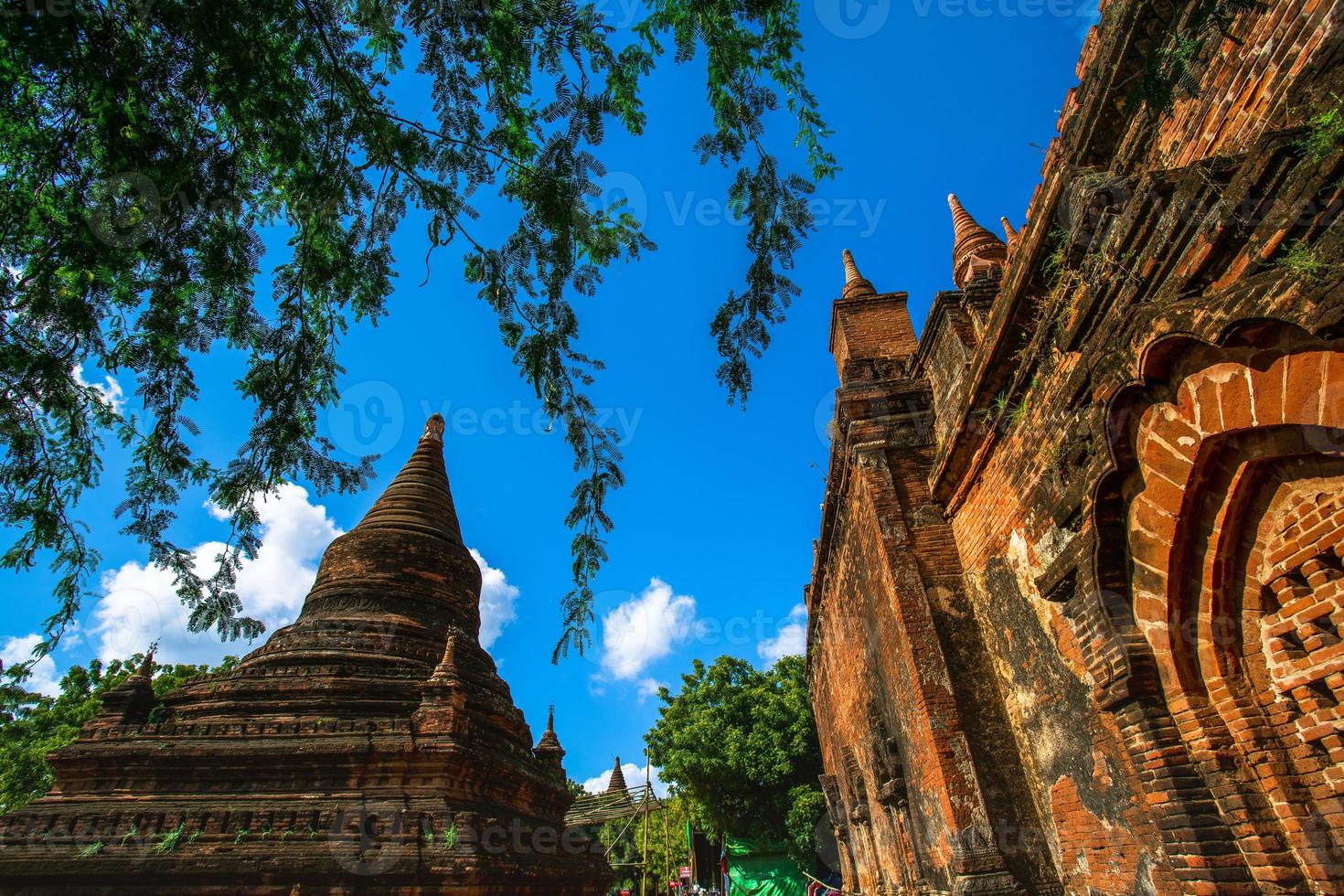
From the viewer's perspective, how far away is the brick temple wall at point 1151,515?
10.9 ft

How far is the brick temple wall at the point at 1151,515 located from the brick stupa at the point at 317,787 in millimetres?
6668

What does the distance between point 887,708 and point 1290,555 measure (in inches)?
246

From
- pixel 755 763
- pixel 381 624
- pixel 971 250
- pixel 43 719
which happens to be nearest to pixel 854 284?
pixel 971 250

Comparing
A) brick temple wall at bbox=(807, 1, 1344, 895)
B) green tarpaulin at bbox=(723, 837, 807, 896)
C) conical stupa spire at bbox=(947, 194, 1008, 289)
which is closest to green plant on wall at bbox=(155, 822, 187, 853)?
brick temple wall at bbox=(807, 1, 1344, 895)

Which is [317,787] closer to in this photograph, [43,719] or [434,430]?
[434,430]

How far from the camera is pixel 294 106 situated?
4438 millimetres

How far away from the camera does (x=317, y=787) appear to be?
9984mm

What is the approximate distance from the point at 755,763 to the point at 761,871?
19.7 ft

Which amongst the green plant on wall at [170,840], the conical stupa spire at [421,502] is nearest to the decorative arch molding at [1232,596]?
the green plant on wall at [170,840]

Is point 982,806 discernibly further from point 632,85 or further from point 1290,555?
point 632,85

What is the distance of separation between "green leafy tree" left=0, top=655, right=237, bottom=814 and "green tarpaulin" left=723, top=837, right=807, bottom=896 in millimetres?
20884

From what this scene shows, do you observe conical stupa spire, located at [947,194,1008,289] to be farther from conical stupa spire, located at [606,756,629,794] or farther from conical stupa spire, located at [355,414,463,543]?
conical stupa spire, located at [606,756,629,794]

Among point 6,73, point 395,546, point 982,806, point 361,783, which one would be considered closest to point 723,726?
point 395,546

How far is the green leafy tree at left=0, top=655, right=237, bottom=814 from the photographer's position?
2159 cm
